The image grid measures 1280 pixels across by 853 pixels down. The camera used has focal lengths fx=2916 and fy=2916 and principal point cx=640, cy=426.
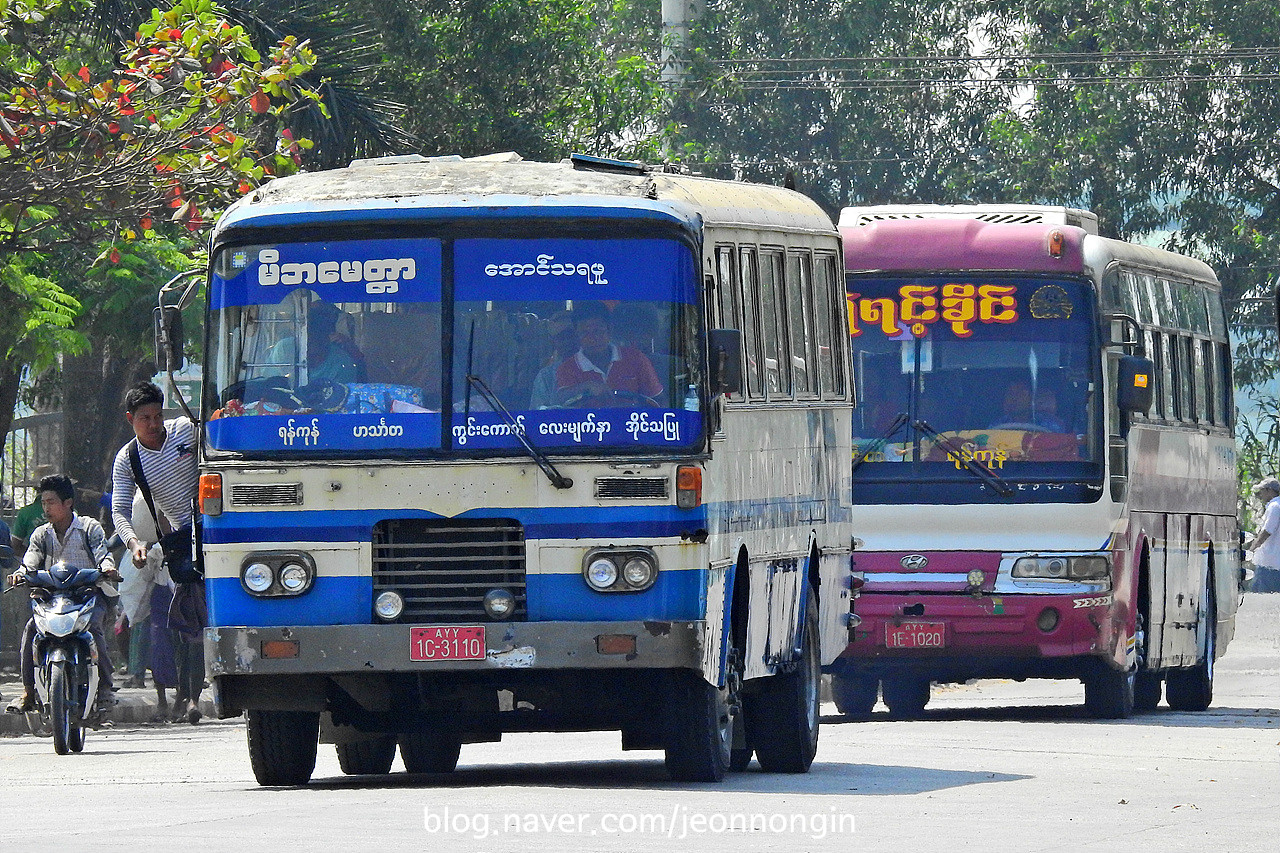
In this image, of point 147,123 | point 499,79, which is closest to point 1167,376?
point 147,123

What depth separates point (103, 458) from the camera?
99.6 ft

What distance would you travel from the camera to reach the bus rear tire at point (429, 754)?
1405 cm

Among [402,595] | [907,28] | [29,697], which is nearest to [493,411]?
[402,595]

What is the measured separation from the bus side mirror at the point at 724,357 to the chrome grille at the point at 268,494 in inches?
69.7

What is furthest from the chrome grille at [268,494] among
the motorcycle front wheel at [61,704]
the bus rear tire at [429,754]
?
the motorcycle front wheel at [61,704]

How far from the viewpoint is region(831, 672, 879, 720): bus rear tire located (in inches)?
821

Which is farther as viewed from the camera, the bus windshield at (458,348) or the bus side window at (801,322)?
the bus side window at (801,322)

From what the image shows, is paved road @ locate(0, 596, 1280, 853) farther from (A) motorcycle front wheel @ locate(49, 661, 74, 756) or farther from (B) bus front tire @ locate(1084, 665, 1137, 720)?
(B) bus front tire @ locate(1084, 665, 1137, 720)

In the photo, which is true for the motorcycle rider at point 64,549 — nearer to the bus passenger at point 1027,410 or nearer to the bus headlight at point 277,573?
the bus headlight at point 277,573

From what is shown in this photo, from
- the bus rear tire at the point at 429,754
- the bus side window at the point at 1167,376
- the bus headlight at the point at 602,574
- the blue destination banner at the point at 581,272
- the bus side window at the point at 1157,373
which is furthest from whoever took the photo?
the bus side window at the point at 1167,376

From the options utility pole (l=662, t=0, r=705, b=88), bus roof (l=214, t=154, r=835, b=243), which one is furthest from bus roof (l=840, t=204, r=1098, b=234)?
utility pole (l=662, t=0, r=705, b=88)

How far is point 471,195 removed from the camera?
481 inches

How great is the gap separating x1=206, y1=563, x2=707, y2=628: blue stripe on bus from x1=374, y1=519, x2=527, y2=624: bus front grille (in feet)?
0.27

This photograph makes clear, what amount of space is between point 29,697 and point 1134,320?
7345mm
